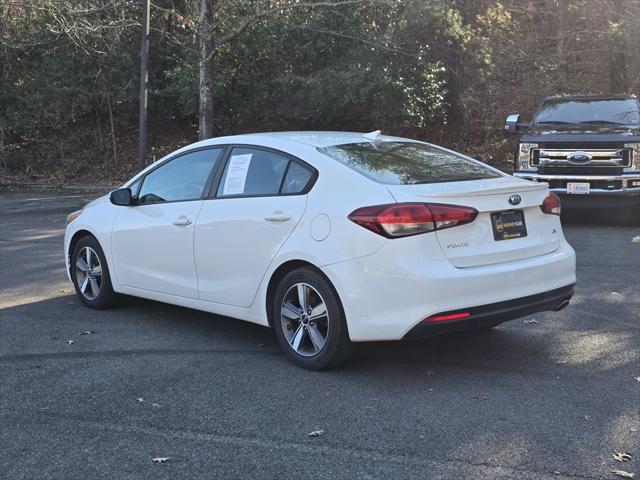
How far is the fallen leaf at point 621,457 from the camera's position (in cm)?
355

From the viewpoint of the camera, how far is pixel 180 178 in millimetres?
5961

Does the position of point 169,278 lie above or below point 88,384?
above

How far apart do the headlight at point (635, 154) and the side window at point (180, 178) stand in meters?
7.68

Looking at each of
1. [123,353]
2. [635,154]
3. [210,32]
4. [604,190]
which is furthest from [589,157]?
[210,32]

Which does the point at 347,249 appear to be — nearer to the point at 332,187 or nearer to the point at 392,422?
the point at 332,187

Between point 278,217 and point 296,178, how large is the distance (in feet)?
1.03

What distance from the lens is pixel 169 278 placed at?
584cm

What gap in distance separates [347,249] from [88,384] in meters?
1.88

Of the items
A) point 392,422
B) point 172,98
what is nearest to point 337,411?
point 392,422

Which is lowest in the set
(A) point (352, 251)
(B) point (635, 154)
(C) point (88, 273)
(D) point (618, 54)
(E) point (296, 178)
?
(C) point (88, 273)

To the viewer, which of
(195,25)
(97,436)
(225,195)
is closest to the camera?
(97,436)

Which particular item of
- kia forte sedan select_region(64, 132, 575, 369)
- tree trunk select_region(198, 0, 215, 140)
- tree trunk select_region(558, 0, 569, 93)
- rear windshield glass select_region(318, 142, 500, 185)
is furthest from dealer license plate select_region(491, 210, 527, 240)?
tree trunk select_region(558, 0, 569, 93)

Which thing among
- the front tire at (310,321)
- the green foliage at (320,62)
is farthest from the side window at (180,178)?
the green foliage at (320,62)

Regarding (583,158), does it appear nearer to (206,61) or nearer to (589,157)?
(589,157)
